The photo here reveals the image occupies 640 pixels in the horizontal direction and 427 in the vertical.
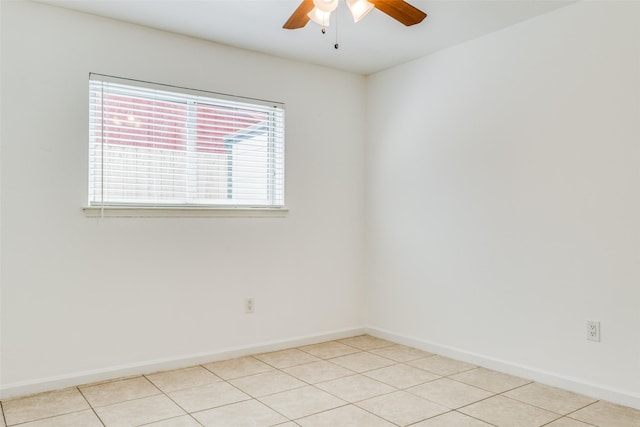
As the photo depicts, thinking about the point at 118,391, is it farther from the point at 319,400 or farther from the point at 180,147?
the point at 180,147

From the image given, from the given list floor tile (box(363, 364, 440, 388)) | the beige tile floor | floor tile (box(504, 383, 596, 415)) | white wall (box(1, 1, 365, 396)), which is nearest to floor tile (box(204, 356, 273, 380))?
the beige tile floor

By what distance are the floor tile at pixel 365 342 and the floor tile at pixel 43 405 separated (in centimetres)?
198

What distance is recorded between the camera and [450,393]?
2703mm

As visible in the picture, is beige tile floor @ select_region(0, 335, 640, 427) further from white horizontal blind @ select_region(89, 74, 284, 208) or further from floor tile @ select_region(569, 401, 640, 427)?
white horizontal blind @ select_region(89, 74, 284, 208)

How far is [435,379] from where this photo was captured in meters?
2.94

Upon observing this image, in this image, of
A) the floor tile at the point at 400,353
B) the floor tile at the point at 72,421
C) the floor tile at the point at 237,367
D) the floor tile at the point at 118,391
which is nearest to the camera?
the floor tile at the point at 72,421

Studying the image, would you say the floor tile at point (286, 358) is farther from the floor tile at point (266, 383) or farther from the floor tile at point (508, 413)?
the floor tile at point (508, 413)

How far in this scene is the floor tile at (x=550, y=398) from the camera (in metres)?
2.48

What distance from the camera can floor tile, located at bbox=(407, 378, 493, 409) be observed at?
2578 millimetres

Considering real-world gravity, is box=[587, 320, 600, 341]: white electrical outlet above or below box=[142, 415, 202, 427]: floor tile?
above

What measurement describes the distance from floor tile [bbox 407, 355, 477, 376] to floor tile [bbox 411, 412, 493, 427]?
674 mm

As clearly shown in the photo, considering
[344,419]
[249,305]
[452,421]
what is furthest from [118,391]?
[452,421]

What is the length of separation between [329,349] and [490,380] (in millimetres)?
1226

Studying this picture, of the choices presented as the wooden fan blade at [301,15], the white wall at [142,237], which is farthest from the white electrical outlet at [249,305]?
the wooden fan blade at [301,15]
